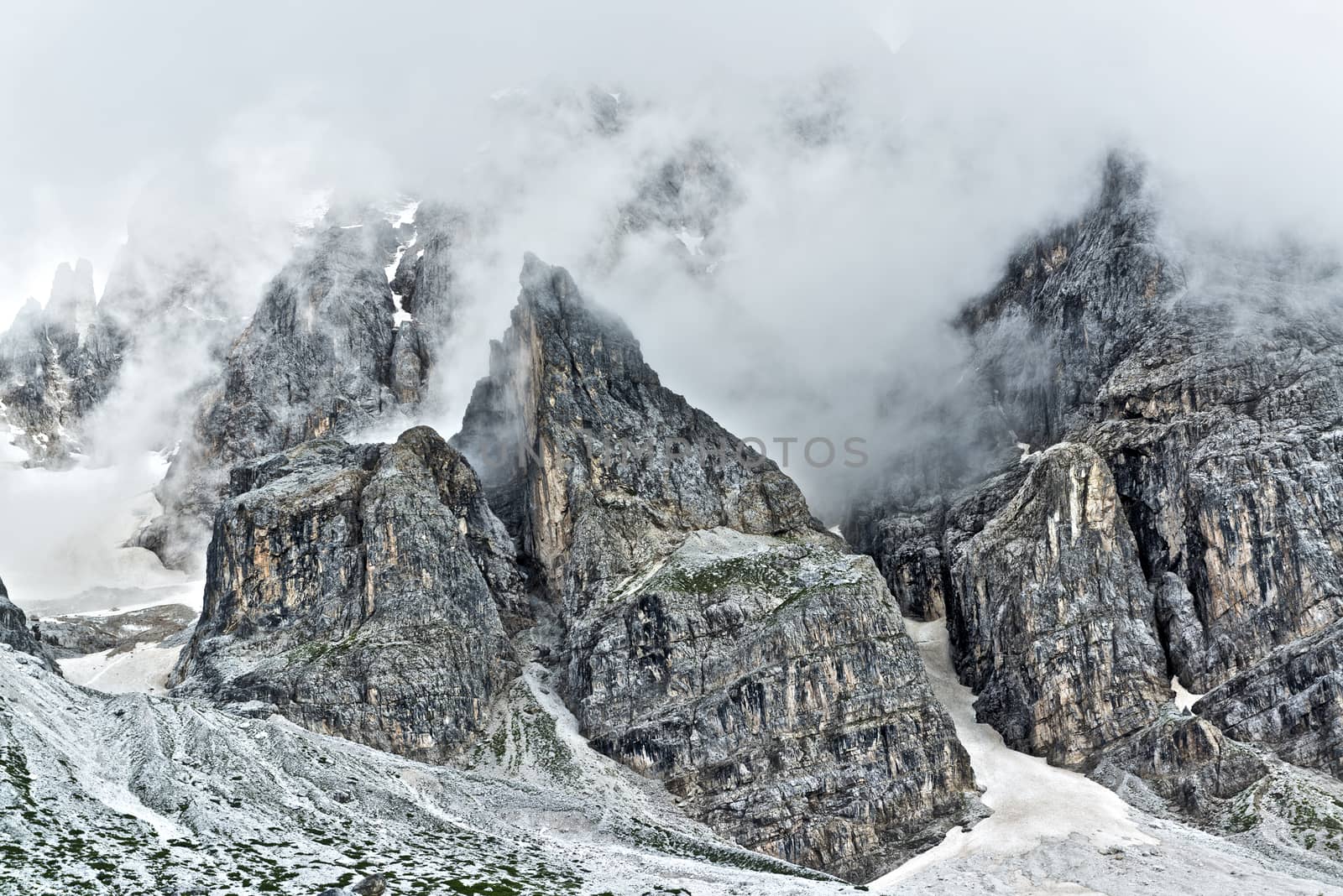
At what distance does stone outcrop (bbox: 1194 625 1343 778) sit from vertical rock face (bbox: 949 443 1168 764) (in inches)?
422

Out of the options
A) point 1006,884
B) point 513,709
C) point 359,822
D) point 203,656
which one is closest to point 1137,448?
point 1006,884

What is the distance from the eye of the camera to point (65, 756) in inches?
4218

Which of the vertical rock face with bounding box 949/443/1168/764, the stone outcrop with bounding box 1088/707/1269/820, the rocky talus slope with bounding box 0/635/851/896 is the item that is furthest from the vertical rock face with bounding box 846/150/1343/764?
the rocky talus slope with bounding box 0/635/851/896

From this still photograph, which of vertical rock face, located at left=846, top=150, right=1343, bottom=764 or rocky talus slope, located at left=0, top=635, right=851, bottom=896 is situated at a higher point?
vertical rock face, located at left=846, top=150, right=1343, bottom=764

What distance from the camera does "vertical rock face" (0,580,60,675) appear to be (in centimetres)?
17312

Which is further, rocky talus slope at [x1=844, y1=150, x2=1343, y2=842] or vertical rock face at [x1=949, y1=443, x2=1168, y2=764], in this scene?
vertical rock face at [x1=949, y1=443, x2=1168, y2=764]

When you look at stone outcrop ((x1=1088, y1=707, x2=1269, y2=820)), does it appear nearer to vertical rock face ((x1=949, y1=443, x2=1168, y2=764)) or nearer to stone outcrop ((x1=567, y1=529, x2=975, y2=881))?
vertical rock face ((x1=949, y1=443, x2=1168, y2=764))

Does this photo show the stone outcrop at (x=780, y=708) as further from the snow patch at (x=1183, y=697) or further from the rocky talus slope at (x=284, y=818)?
the snow patch at (x=1183, y=697)

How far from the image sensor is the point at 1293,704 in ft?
526

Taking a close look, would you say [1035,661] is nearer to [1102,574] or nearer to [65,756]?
[1102,574]

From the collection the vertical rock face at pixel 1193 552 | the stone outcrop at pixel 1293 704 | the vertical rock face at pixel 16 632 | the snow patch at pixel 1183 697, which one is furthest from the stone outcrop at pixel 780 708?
the vertical rock face at pixel 16 632

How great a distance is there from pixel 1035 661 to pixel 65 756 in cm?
13721

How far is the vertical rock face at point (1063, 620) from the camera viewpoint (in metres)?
176

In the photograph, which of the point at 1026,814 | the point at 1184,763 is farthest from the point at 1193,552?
the point at 1026,814
